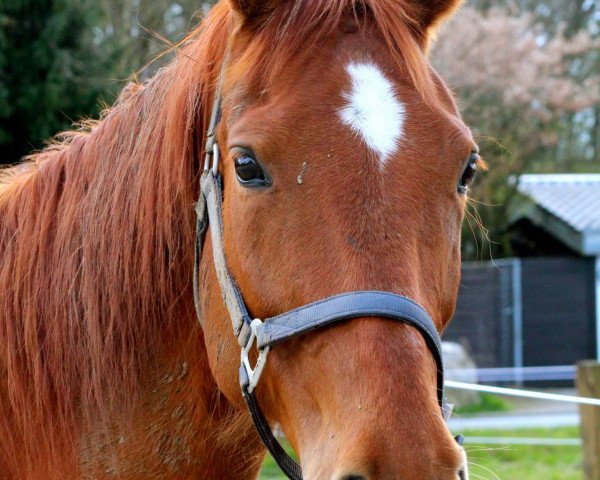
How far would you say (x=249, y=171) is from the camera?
2082mm

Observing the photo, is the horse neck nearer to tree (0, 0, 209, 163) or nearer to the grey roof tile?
tree (0, 0, 209, 163)

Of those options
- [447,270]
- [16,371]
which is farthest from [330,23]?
[16,371]

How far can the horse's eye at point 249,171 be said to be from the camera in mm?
2066

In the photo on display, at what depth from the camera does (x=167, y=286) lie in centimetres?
244

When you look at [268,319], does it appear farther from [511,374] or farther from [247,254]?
[511,374]

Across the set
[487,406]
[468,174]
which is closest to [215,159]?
[468,174]

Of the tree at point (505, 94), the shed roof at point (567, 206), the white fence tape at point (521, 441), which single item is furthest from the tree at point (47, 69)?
the shed roof at point (567, 206)

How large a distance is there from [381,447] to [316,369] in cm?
29

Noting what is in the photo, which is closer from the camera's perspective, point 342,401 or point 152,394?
point 342,401

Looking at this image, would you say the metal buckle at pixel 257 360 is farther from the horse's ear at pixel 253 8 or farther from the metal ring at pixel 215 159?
the horse's ear at pixel 253 8

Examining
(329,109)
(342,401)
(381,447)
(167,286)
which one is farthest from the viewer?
(167,286)

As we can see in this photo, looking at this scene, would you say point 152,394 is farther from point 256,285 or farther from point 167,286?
point 256,285

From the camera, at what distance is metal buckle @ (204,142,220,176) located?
7.49 feet

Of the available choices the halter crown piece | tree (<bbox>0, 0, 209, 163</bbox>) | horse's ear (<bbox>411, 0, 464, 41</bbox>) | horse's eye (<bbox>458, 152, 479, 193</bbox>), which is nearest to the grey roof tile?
tree (<bbox>0, 0, 209, 163</bbox>)
